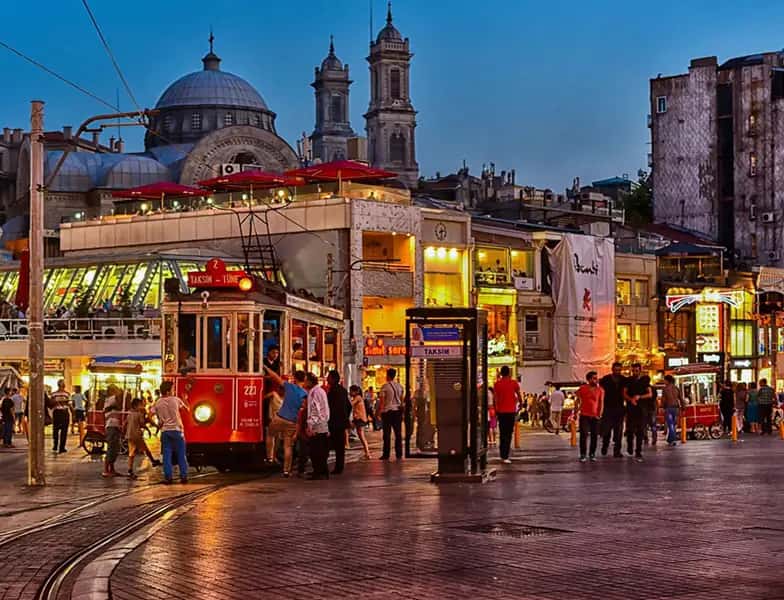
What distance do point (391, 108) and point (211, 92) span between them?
5515cm

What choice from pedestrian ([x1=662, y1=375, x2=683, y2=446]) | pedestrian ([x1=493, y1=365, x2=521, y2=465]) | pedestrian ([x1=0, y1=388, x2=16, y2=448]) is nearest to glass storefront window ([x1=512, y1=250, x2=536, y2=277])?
pedestrian ([x1=662, y1=375, x2=683, y2=446])

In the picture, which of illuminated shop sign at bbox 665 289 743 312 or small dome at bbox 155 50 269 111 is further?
small dome at bbox 155 50 269 111

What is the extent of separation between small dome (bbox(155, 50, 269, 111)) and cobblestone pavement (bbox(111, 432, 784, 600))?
79364 mm

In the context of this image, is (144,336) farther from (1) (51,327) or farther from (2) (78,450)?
(2) (78,450)

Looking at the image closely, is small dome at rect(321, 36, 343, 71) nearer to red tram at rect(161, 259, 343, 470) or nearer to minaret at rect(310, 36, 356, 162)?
minaret at rect(310, 36, 356, 162)

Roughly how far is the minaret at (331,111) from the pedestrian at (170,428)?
146 metres

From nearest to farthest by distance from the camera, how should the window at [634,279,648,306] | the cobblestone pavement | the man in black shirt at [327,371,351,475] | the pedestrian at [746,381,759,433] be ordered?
the cobblestone pavement → the man in black shirt at [327,371,351,475] → the pedestrian at [746,381,759,433] → the window at [634,279,648,306]

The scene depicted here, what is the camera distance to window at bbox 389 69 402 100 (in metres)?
153

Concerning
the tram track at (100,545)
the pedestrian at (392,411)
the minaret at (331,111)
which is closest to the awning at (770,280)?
the pedestrian at (392,411)

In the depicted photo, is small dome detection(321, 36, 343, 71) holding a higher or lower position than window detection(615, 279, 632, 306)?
higher

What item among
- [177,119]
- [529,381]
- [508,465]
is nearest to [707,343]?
[529,381]

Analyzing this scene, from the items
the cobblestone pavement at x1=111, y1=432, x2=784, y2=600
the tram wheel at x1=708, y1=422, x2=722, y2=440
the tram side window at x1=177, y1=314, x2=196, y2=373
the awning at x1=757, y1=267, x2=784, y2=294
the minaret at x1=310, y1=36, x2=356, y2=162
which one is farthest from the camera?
the minaret at x1=310, y1=36, x2=356, y2=162

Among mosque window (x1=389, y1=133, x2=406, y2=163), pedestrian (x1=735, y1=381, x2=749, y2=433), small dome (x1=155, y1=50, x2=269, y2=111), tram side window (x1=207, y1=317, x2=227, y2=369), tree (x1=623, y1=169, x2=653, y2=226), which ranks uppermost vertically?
mosque window (x1=389, y1=133, x2=406, y2=163)

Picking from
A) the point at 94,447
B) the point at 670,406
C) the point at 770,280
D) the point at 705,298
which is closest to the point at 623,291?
the point at 705,298
